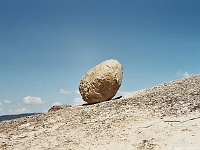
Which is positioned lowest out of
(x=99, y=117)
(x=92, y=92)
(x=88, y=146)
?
(x=88, y=146)

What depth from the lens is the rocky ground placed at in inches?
455

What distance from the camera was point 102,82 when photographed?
Answer: 1830 cm

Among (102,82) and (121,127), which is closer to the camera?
(121,127)

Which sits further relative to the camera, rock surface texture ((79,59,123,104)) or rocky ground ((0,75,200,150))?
rock surface texture ((79,59,123,104))

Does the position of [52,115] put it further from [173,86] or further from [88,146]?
[173,86]

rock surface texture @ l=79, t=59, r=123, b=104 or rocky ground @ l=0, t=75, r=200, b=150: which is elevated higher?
rock surface texture @ l=79, t=59, r=123, b=104

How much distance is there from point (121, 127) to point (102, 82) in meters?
5.72

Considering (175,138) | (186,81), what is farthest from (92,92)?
(175,138)

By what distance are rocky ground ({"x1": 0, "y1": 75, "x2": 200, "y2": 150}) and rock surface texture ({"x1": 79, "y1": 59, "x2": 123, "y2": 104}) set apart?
6.30 ft

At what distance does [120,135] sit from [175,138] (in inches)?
77.9

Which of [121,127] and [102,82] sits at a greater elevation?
[102,82]

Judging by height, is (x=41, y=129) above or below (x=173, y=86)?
below

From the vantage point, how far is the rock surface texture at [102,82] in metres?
18.3

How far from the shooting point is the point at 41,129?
1430 centimetres
